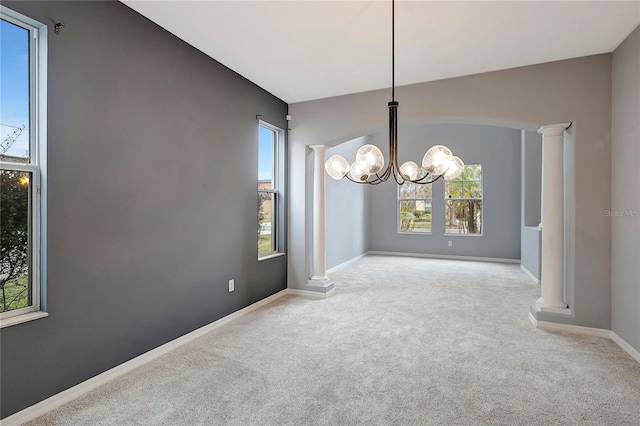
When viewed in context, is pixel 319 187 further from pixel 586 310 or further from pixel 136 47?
pixel 586 310

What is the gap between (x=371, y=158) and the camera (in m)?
2.36

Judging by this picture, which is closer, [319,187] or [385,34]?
[385,34]

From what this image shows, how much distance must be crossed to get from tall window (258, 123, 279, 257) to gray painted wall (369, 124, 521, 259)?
144 inches

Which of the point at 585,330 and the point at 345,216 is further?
the point at 345,216

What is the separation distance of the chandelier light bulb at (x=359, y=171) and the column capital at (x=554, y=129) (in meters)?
2.30

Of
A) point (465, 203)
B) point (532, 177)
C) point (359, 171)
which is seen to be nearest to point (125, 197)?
point (359, 171)

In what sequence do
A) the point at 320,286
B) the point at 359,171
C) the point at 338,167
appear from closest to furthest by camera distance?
the point at 359,171
the point at 338,167
the point at 320,286

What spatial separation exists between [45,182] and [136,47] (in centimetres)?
126

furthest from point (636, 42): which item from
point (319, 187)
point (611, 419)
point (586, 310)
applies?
point (319, 187)

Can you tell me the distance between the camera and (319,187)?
4602 millimetres

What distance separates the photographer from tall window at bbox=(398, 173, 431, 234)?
8242 millimetres

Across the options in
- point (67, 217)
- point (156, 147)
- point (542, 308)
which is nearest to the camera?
point (67, 217)

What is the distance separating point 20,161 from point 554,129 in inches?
179

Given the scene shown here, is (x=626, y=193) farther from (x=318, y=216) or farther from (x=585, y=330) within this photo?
(x=318, y=216)
